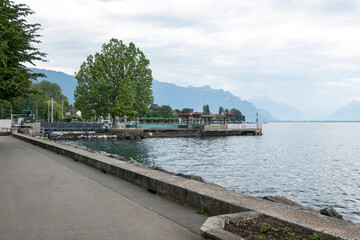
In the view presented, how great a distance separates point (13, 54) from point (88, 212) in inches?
706

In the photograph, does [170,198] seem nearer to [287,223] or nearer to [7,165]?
[287,223]

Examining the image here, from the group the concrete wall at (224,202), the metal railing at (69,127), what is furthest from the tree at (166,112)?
the concrete wall at (224,202)

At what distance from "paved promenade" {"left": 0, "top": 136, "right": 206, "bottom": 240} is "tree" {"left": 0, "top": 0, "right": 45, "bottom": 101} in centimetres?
999

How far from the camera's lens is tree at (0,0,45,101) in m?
17.8

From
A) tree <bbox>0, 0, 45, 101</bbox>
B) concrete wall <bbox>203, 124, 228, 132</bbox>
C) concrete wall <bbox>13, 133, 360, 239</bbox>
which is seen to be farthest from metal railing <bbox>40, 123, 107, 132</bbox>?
concrete wall <bbox>13, 133, 360, 239</bbox>

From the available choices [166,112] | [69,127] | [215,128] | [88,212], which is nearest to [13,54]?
[88,212]

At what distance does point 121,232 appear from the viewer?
5.34 metres

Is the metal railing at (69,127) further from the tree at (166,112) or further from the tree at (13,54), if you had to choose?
the tree at (166,112)

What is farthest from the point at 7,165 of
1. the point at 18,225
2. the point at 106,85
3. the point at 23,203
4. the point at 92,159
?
the point at 106,85

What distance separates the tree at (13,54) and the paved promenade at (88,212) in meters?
9.99

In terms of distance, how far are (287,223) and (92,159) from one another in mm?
10514

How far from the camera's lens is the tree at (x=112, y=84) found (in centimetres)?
6281

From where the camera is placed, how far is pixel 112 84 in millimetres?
64750

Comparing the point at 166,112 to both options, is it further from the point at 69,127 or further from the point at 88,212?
the point at 88,212
